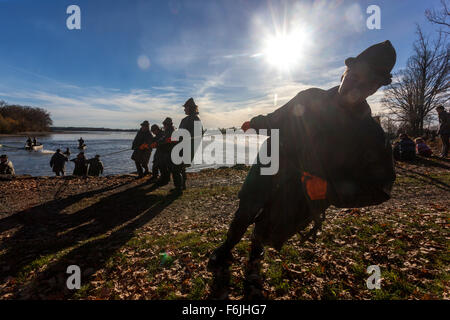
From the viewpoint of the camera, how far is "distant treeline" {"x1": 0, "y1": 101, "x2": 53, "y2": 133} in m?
97.0

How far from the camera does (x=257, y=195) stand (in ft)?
10.1

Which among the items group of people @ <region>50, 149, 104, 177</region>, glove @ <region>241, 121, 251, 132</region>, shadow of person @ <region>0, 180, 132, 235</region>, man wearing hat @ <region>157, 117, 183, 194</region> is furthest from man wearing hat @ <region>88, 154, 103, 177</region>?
glove @ <region>241, 121, 251, 132</region>

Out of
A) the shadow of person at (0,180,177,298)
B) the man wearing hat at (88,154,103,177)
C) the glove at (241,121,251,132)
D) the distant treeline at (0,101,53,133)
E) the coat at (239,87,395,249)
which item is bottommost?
the shadow of person at (0,180,177,298)

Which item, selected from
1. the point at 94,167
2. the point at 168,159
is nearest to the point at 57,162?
the point at 94,167

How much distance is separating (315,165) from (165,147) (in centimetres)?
868

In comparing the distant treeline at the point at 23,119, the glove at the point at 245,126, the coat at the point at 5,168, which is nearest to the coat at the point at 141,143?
the coat at the point at 5,168

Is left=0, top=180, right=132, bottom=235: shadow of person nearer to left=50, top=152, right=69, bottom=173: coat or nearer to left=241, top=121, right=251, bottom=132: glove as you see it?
left=241, top=121, right=251, bottom=132: glove

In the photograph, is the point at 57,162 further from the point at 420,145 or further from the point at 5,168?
the point at 420,145

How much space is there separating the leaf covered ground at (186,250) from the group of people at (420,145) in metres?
7.82

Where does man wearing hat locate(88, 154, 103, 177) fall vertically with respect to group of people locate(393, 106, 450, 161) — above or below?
below

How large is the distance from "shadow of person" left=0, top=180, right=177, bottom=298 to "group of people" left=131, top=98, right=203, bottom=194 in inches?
55.9

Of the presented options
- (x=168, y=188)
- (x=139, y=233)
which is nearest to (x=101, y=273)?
(x=139, y=233)

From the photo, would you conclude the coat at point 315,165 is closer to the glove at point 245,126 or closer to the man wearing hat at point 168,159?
the glove at point 245,126
